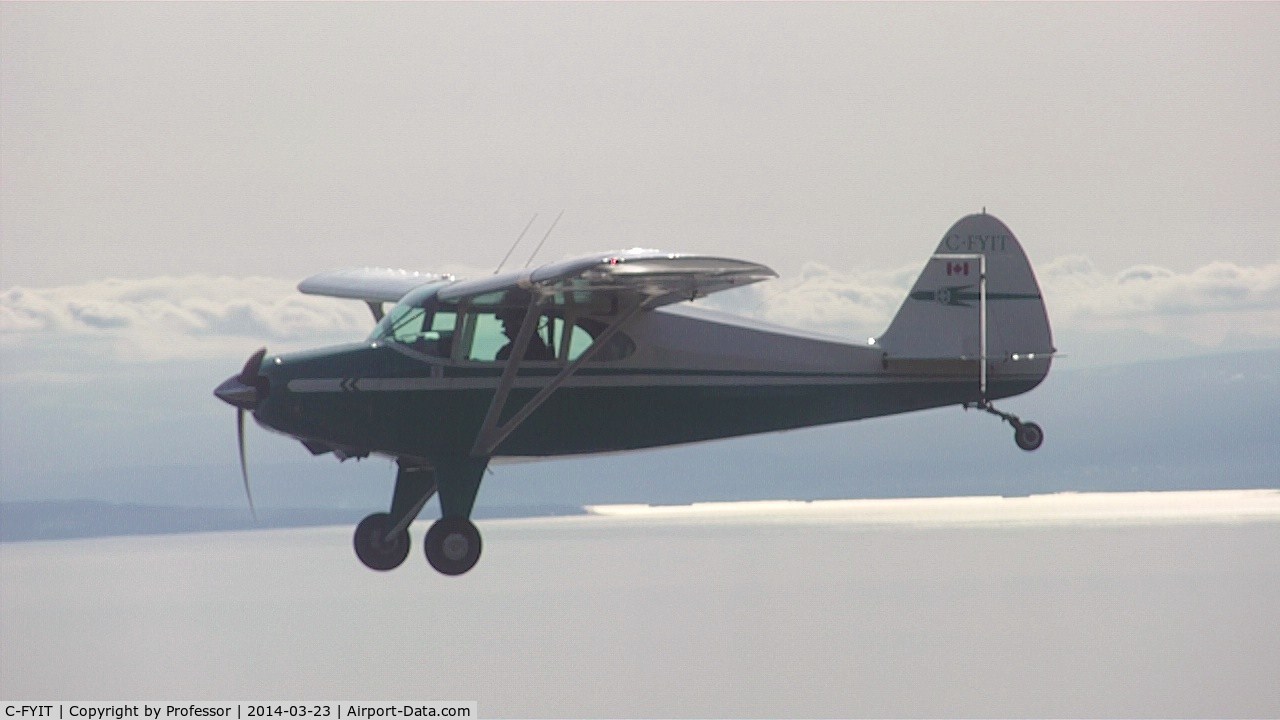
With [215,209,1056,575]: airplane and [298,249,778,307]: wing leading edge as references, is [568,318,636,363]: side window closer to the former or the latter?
[215,209,1056,575]: airplane

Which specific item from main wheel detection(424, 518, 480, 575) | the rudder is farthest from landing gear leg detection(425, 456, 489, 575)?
the rudder

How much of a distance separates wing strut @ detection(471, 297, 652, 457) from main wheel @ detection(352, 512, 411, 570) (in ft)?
5.59

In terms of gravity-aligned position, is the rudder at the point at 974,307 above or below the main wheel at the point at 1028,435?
above

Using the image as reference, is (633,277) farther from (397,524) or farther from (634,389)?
(397,524)

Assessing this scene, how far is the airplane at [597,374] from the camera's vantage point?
18609 mm

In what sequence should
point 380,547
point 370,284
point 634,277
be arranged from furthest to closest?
point 370,284 < point 380,547 < point 634,277

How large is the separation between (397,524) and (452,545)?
Result: 1196 mm

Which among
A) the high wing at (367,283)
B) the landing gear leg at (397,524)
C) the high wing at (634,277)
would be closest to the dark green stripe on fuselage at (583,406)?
the landing gear leg at (397,524)

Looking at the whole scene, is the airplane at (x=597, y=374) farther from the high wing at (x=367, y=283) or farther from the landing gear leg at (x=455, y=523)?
the high wing at (x=367, y=283)

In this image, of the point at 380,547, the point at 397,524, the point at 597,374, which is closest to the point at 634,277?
the point at 597,374

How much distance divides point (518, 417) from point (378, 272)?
16.2 ft

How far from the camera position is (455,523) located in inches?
733

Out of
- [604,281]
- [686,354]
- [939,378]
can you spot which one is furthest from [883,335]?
[604,281]

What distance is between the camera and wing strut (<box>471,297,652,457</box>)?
60.2ft
